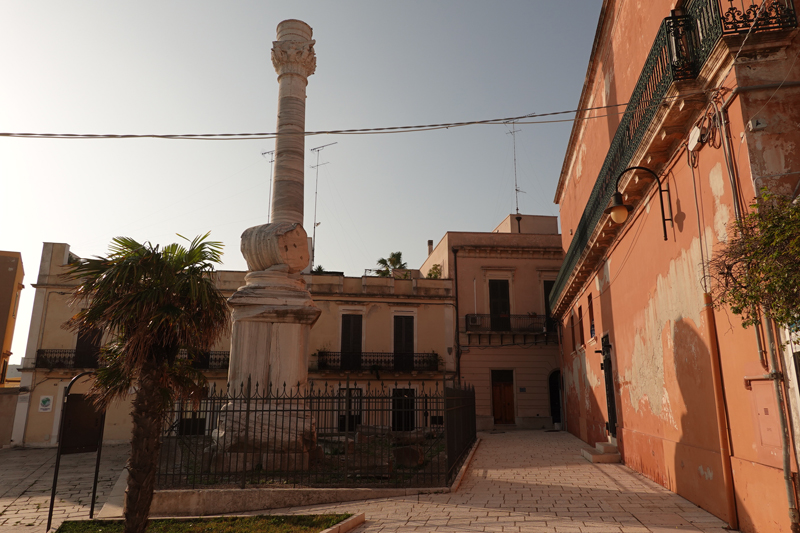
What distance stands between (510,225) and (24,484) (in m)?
25.1

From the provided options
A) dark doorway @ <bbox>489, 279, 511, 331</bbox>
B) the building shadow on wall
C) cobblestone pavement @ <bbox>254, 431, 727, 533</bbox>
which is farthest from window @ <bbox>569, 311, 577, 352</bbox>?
the building shadow on wall

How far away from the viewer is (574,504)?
701 centimetres

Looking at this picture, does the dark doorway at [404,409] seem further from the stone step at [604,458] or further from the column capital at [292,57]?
the column capital at [292,57]

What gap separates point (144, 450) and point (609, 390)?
9915mm

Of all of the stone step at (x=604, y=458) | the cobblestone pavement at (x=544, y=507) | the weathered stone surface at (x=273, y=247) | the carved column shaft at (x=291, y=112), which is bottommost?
the cobblestone pavement at (x=544, y=507)

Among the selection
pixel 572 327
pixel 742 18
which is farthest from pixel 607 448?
pixel 742 18

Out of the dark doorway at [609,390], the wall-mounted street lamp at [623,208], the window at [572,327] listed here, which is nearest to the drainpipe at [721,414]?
the wall-mounted street lamp at [623,208]

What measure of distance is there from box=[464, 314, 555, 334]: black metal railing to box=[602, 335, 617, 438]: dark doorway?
41.6ft

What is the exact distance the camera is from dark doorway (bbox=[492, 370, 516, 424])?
24.9 meters

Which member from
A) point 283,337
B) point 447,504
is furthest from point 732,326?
point 283,337

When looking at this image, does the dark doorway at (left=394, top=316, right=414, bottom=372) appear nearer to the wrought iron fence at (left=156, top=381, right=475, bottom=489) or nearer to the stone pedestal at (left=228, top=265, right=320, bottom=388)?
the stone pedestal at (left=228, top=265, right=320, bottom=388)

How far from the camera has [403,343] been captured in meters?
24.9

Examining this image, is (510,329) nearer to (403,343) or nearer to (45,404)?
(403,343)

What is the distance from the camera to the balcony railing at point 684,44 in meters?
5.28
